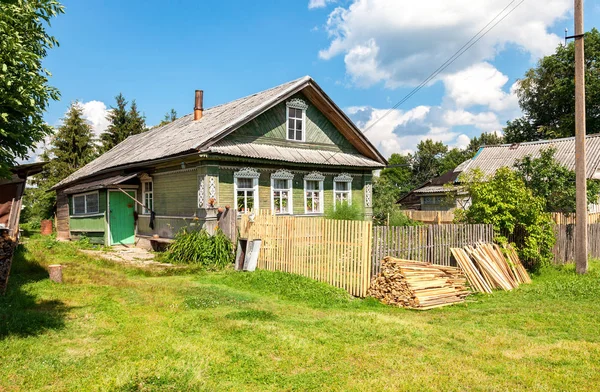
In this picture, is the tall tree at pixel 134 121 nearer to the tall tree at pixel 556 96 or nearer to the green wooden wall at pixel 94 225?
the green wooden wall at pixel 94 225

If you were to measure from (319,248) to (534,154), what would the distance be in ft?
79.1

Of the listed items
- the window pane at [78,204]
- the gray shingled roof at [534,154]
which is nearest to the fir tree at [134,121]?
the window pane at [78,204]

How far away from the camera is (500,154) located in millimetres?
30359

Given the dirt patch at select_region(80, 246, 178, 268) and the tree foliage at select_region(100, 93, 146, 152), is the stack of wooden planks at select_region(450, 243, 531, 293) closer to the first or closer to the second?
the dirt patch at select_region(80, 246, 178, 268)

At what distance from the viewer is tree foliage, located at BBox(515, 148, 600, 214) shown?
50.4ft

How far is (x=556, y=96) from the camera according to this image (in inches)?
1548

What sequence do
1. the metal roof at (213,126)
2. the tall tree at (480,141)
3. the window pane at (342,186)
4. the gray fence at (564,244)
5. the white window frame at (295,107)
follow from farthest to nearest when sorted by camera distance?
the tall tree at (480,141), the window pane at (342,186), the white window frame at (295,107), the metal roof at (213,126), the gray fence at (564,244)

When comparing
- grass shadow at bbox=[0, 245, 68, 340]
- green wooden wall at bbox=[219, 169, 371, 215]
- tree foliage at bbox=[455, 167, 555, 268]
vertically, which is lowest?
grass shadow at bbox=[0, 245, 68, 340]

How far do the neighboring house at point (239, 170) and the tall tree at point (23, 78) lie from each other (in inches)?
227

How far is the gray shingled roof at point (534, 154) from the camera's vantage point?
80.8 ft

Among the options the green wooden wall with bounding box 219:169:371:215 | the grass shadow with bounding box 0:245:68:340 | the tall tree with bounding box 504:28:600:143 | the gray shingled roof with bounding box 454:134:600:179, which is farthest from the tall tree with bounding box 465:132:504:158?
the grass shadow with bounding box 0:245:68:340

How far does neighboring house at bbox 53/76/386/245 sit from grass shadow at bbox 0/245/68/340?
21.5ft

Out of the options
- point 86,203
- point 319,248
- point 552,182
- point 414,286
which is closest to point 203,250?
point 319,248

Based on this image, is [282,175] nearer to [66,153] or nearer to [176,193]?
[176,193]
